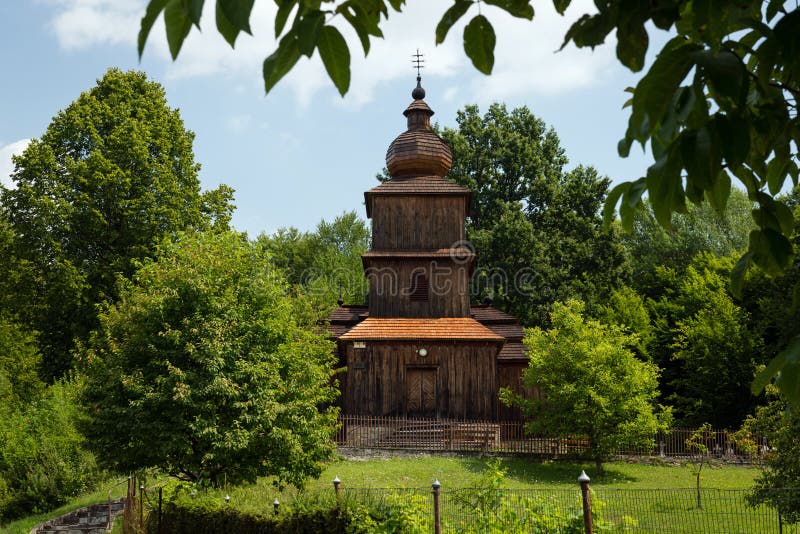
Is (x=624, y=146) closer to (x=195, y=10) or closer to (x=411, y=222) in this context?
(x=195, y=10)

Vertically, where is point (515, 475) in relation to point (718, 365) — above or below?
below

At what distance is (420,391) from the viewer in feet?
97.3

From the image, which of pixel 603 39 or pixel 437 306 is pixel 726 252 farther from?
pixel 603 39

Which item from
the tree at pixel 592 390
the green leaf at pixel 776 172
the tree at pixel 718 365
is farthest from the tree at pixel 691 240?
the green leaf at pixel 776 172

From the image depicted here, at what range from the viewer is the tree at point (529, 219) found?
39500mm

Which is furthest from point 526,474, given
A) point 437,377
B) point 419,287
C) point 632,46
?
point 632,46

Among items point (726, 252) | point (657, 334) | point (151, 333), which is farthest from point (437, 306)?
point (726, 252)

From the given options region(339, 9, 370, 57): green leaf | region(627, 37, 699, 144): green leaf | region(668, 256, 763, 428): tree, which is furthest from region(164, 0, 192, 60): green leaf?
region(668, 256, 763, 428): tree

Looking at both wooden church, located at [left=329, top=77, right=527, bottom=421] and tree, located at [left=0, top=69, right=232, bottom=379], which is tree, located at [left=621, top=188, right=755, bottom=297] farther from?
tree, located at [left=0, top=69, right=232, bottom=379]

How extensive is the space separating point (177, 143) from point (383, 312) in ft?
41.6

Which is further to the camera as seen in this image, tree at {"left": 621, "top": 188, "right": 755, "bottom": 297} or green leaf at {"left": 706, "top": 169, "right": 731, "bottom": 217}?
tree at {"left": 621, "top": 188, "right": 755, "bottom": 297}

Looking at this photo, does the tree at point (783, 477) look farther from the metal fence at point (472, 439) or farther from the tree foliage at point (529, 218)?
the tree foliage at point (529, 218)

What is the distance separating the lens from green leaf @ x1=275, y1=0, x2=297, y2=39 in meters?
2.08

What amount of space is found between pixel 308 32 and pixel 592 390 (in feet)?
76.3
